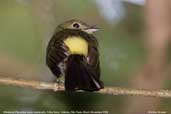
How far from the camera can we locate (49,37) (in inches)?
51.7

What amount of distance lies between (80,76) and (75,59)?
0.05 metres

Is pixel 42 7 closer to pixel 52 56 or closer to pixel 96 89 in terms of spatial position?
pixel 52 56

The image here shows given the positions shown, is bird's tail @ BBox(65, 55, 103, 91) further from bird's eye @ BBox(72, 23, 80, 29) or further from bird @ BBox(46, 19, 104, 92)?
bird's eye @ BBox(72, 23, 80, 29)

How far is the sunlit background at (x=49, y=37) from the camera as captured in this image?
1.29 metres

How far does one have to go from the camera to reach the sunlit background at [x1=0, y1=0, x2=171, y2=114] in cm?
129

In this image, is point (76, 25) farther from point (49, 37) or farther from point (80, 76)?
point (80, 76)

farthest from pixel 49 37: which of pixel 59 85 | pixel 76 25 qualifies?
pixel 59 85

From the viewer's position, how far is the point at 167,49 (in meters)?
1.35

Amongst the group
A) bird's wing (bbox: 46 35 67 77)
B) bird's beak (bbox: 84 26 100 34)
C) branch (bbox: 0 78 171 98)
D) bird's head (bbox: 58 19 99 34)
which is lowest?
branch (bbox: 0 78 171 98)

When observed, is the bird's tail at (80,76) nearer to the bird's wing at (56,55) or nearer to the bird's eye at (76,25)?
the bird's wing at (56,55)

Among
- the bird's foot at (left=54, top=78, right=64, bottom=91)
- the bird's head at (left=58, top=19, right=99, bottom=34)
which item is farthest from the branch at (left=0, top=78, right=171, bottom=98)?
the bird's head at (left=58, top=19, right=99, bottom=34)

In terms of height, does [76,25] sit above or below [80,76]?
above

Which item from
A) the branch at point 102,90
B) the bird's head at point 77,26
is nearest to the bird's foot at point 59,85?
the branch at point 102,90

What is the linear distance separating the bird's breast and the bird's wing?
0.04ft
